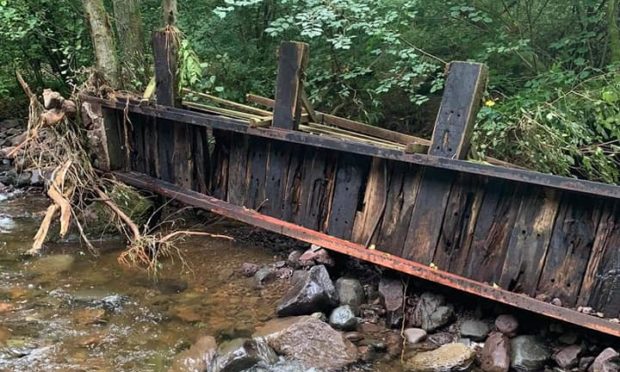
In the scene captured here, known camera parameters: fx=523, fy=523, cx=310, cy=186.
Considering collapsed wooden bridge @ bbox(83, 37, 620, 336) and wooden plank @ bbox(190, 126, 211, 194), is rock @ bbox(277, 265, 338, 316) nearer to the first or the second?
collapsed wooden bridge @ bbox(83, 37, 620, 336)

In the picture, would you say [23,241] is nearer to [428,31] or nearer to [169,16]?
[169,16]

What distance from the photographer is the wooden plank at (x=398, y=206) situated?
459cm

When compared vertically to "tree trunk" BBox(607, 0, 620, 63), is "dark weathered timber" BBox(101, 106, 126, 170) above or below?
below

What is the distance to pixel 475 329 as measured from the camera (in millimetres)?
4293

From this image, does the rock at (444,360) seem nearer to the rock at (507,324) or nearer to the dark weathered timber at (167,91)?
the rock at (507,324)

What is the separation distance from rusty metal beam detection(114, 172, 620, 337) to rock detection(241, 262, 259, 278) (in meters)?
0.49

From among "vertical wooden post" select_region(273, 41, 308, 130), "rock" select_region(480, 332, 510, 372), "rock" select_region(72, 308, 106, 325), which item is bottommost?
"rock" select_region(72, 308, 106, 325)

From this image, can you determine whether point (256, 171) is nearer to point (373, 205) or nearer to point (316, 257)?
point (316, 257)

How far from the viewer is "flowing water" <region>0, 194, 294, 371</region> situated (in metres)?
4.14

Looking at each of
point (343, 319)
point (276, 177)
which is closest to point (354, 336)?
point (343, 319)

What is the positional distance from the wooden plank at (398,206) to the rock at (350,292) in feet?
1.49

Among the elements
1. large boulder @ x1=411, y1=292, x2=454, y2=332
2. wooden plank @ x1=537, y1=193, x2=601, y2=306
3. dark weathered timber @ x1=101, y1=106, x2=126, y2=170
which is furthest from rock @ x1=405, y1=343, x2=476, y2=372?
dark weathered timber @ x1=101, y1=106, x2=126, y2=170

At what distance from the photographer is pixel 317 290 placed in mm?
4641

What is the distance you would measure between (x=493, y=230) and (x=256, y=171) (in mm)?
2679
